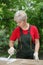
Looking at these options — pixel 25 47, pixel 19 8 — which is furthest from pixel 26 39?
pixel 19 8

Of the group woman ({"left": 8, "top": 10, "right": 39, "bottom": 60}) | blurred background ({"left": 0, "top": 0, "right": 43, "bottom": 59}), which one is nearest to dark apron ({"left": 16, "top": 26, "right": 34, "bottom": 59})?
woman ({"left": 8, "top": 10, "right": 39, "bottom": 60})

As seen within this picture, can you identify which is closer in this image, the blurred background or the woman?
the woman

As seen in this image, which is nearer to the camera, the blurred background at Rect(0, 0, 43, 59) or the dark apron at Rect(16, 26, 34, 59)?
the dark apron at Rect(16, 26, 34, 59)

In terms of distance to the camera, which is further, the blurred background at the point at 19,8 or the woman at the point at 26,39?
the blurred background at the point at 19,8

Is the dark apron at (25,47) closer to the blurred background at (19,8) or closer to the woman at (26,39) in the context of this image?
the woman at (26,39)

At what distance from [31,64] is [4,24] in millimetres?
2901

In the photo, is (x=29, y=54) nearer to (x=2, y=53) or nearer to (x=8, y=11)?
(x=8, y=11)

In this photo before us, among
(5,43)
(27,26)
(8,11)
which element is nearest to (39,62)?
(27,26)

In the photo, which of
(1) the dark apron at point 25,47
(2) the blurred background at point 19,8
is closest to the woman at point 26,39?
(1) the dark apron at point 25,47

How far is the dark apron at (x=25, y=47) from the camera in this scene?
348 centimetres

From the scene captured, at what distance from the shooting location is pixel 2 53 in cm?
713

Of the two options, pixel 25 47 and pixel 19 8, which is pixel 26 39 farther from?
pixel 19 8

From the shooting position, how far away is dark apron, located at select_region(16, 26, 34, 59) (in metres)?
3.48

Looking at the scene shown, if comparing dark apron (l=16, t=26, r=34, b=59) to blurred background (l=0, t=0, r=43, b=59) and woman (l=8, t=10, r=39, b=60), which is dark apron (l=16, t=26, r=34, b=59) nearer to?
woman (l=8, t=10, r=39, b=60)
